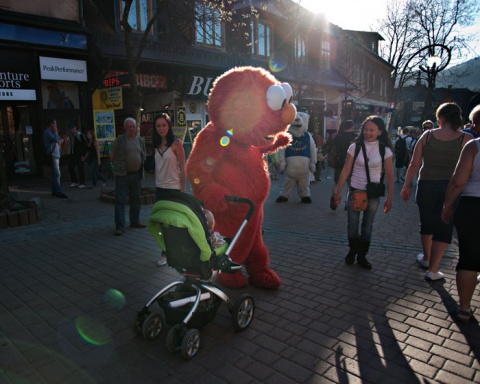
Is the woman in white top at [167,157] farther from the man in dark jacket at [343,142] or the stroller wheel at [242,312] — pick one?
the man in dark jacket at [343,142]

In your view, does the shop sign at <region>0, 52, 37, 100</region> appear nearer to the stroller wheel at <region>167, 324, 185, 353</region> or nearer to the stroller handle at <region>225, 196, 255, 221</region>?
the stroller handle at <region>225, 196, 255, 221</region>

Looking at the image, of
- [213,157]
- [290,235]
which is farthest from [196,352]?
[290,235]

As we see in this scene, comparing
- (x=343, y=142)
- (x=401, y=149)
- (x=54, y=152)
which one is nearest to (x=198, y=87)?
(x=54, y=152)

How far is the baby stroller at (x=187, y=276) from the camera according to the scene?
2883 mm

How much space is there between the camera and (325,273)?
467 centimetres

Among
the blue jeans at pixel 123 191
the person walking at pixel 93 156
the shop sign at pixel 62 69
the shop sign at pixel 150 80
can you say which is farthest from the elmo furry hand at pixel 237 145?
the shop sign at pixel 150 80

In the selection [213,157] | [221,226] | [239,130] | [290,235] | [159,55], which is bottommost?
[290,235]

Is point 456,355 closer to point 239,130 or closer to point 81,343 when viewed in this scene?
point 239,130

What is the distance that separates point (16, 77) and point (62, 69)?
4.36 ft

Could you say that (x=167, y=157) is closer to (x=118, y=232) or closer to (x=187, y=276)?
(x=118, y=232)

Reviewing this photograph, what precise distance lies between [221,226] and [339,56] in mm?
26052

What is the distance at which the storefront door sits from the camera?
11531 mm

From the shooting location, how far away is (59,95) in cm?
1212

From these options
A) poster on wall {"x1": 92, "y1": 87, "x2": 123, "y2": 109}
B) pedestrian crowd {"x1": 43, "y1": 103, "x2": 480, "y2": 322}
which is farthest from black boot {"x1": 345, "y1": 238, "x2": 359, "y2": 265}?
poster on wall {"x1": 92, "y1": 87, "x2": 123, "y2": 109}
